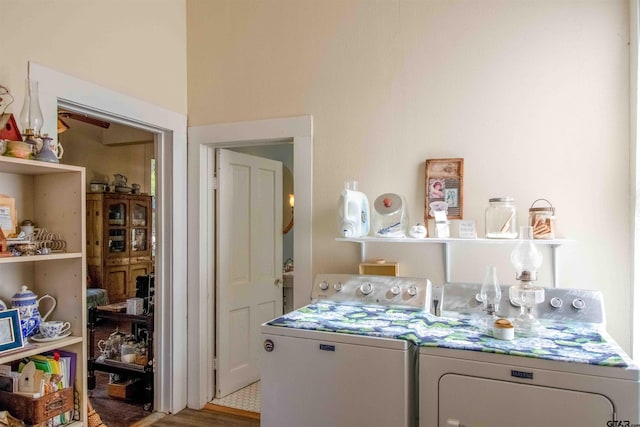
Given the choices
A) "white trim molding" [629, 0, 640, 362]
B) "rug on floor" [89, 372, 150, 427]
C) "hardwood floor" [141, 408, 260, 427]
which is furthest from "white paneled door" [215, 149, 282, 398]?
"white trim molding" [629, 0, 640, 362]

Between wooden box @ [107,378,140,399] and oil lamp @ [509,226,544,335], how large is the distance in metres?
2.66

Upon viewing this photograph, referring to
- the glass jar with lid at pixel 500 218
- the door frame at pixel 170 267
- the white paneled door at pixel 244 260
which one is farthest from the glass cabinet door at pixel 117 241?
the glass jar with lid at pixel 500 218

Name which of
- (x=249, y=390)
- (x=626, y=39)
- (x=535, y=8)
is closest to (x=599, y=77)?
(x=626, y=39)

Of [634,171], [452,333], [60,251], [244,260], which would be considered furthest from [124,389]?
[634,171]

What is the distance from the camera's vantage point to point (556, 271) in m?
2.20

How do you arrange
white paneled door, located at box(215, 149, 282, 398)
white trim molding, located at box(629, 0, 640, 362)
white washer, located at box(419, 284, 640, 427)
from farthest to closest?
white paneled door, located at box(215, 149, 282, 398)
white trim molding, located at box(629, 0, 640, 362)
white washer, located at box(419, 284, 640, 427)

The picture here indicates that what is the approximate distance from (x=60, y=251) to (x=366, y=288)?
4.71ft

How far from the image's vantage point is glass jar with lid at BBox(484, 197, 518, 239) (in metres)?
2.19

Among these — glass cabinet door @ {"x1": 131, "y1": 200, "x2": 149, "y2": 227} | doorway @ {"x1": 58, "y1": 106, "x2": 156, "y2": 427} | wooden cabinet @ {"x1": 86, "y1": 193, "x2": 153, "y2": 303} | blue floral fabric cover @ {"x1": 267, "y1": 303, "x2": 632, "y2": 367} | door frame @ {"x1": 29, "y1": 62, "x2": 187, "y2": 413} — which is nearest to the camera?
blue floral fabric cover @ {"x1": 267, "y1": 303, "x2": 632, "y2": 367}

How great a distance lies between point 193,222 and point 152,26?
1.26 meters

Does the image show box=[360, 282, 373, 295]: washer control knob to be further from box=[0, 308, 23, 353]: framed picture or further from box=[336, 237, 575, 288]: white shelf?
box=[0, 308, 23, 353]: framed picture

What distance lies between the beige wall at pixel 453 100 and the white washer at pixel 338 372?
80 cm

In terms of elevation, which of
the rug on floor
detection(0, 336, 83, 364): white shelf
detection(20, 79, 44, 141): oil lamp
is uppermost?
detection(20, 79, 44, 141): oil lamp

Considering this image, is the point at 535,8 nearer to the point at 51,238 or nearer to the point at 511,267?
the point at 511,267
